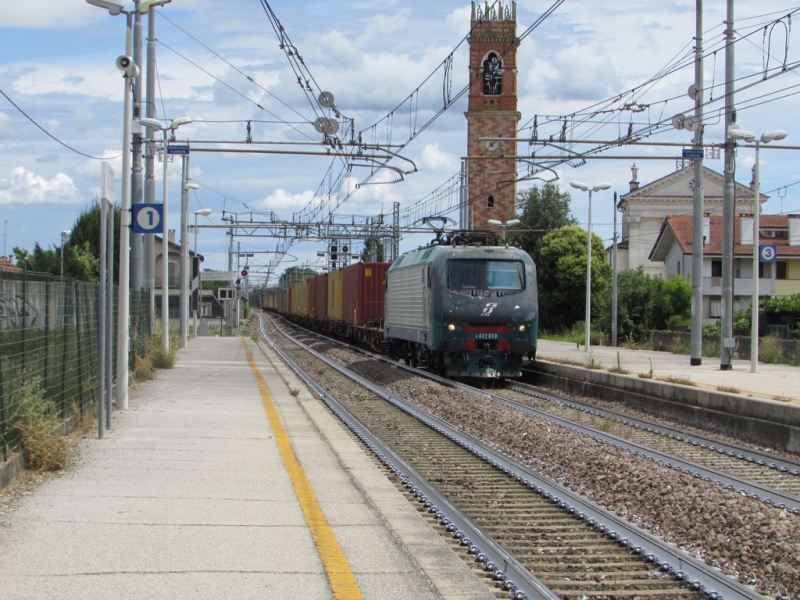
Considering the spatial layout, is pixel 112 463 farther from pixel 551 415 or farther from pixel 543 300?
pixel 543 300

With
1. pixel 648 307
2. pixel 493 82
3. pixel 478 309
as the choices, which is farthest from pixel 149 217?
pixel 493 82

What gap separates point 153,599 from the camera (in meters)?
4.99

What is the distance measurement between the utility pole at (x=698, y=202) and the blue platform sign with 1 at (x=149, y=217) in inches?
508

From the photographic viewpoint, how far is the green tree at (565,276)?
52000 mm

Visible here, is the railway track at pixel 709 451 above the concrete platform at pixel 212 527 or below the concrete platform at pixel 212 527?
below

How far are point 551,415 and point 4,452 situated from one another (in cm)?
932

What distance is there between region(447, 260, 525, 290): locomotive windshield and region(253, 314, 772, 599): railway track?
336 inches

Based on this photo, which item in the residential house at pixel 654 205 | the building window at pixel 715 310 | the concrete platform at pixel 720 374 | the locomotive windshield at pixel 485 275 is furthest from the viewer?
the residential house at pixel 654 205

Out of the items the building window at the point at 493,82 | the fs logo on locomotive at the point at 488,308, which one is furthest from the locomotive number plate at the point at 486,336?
the building window at the point at 493,82

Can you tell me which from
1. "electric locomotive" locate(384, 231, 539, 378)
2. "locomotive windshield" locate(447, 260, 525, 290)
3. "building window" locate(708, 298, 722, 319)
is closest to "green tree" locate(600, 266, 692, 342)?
"building window" locate(708, 298, 722, 319)

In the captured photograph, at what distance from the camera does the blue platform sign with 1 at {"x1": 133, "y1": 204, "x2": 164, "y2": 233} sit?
43.5ft

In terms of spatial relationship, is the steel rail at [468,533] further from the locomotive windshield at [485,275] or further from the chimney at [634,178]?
the chimney at [634,178]

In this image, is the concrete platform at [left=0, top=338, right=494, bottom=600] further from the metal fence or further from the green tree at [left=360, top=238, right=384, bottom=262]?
the green tree at [left=360, top=238, right=384, bottom=262]

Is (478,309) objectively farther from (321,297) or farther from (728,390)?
(321,297)
